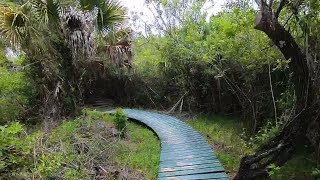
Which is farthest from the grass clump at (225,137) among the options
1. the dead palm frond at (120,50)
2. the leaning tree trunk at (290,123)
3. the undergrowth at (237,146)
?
the dead palm frond at (120,50)

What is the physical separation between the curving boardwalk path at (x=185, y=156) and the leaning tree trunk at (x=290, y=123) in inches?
20.4

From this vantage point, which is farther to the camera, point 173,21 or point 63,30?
point 173,21

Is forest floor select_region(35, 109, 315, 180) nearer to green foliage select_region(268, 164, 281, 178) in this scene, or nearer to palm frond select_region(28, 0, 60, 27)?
green foliage select_region(268, 164, 281, 178)

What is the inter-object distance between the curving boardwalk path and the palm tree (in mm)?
2759

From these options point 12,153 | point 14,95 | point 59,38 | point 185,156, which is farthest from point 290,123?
point 14,95

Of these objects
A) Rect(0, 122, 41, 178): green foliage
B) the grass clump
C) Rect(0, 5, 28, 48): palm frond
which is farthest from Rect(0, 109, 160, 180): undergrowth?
Rect(0, 5, 28, 48): palm frond

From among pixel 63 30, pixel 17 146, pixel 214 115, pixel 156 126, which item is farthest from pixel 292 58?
pixel 214 115

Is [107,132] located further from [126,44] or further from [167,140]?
[126,44]

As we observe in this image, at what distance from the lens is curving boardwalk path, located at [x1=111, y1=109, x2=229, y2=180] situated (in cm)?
476

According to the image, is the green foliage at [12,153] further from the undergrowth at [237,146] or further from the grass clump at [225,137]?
the grass clump at [225,137]

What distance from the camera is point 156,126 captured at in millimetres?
8859

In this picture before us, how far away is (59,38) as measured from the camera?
8250 mm

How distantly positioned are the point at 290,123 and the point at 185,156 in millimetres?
2133

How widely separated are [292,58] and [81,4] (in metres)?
5.77
